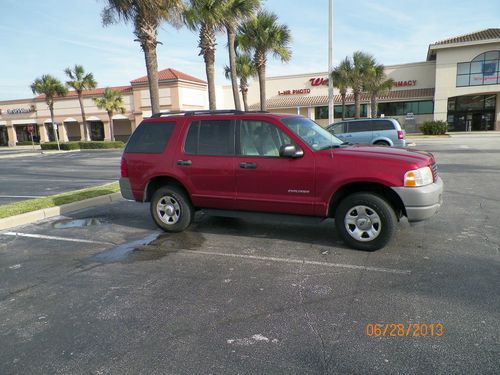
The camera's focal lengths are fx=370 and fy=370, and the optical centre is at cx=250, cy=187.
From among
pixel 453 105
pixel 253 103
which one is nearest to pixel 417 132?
pixel 453 105

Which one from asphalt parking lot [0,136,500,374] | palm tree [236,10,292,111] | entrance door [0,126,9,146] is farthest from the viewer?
entrance door [0,126,9,146]

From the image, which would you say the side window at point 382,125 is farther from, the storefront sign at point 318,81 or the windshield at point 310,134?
the storefront sign at point 318,81

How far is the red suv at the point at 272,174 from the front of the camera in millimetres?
4793

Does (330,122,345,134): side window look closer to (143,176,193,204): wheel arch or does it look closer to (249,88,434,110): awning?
(143,176,193,204): wheel arch

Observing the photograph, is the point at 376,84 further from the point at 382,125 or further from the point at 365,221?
the point at 365,221

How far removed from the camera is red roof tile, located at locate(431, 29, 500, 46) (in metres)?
36.9

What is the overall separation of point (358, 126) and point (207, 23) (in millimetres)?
8093

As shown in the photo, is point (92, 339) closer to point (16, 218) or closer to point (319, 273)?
point (319, 273)

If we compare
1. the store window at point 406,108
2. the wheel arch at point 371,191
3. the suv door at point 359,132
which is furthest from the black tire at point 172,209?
the store window at point 406,108

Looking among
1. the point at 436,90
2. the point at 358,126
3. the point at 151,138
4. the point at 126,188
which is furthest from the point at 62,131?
the point at 151,138

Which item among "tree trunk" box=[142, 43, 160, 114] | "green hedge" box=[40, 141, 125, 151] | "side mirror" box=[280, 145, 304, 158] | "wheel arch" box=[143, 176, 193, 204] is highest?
"tree trunk" box=[142, 43, 160, 114]

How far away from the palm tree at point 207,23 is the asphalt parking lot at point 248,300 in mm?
12361

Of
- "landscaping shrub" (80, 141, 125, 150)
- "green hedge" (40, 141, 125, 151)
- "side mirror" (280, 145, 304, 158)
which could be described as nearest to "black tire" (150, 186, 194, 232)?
"side mirror" (280, 145, 304, 158)
